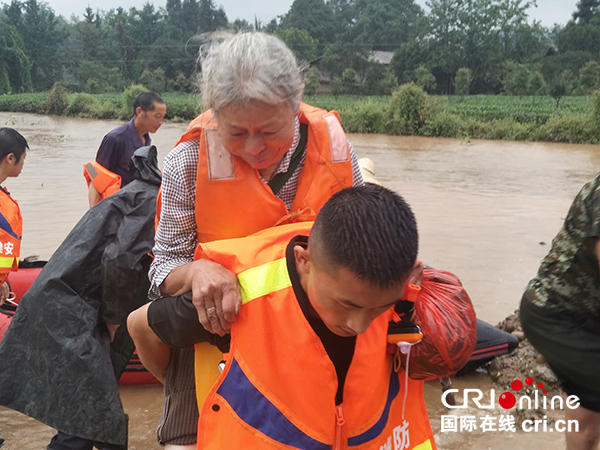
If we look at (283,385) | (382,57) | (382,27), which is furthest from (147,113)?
(382,27)

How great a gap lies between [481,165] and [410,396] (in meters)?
15.3

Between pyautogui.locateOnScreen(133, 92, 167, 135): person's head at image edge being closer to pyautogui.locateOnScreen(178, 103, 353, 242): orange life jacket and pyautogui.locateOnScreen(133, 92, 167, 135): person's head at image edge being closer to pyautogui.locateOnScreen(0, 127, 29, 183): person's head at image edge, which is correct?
pyautogui.locateOnScreen(0, 127, 29, 183): person's head at image edge

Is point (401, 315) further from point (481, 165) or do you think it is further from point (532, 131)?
point (532, 131)

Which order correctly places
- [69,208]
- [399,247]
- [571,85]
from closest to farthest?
1. [399,247]
2. [69,208]
3. [571,85]

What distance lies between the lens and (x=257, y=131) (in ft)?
5.50

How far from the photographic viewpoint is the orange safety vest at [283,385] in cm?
143

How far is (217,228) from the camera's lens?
181 centimetres

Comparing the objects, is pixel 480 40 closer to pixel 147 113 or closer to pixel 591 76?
pixel 591 76

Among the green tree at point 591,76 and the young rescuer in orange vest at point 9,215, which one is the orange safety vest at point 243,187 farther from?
the green tree at point 591,76

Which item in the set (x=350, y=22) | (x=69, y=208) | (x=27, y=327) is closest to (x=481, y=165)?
(x=69, y=208)

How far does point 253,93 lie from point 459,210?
9.05 m

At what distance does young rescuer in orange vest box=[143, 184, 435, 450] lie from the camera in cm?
131

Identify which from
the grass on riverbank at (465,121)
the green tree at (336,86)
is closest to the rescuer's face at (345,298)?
the grass on riverbank at (465,121)

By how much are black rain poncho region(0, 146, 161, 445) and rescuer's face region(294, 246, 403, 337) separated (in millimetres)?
1258
